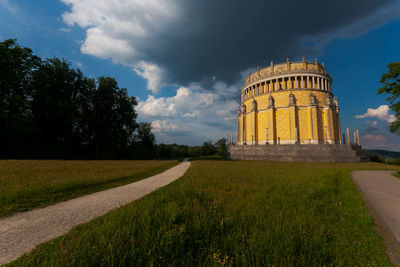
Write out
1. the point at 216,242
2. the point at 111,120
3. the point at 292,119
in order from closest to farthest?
the point at 216,242, the point at 111,120, the point at 292,119

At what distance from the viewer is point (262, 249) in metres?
2.41

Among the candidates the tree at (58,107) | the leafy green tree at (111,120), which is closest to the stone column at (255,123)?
the leafy green tree at (111,120)

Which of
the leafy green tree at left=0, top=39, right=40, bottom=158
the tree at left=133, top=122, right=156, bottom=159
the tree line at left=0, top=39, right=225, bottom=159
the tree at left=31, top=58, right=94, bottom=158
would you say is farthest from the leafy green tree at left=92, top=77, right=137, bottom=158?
the leafy green tree at left=0, top=39, right=40, bottom=158

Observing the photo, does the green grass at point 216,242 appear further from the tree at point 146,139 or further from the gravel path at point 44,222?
the tree at point 146,139

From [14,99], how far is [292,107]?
53.1 metres

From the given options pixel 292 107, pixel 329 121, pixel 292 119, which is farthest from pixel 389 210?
pixel 329 121

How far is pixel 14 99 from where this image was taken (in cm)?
2311

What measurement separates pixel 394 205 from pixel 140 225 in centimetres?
837

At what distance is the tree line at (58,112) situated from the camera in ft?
76.9

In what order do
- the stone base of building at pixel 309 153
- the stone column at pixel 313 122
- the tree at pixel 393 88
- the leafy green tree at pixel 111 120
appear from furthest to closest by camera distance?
1. the stone column at pixel 313 122
2. the leafy green tree at pixel 111 120
3. the stone base of building at pixel 309 153
4. the tree at pixel 393 88

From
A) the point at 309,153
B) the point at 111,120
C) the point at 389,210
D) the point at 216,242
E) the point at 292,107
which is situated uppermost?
the point at 292,107

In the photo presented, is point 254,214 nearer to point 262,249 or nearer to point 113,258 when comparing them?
point 262,249

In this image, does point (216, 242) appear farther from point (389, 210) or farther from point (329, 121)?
point (329, 121)

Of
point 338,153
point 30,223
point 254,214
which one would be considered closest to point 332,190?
point 254,214
